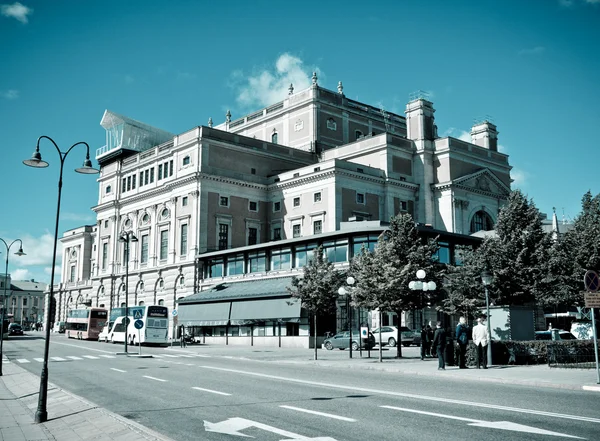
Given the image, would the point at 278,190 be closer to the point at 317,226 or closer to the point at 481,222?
the point at 317,226

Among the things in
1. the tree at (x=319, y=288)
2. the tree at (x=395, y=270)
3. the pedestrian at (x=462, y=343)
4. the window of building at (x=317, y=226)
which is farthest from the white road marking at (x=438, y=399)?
the window of building at (x=317, y=226)

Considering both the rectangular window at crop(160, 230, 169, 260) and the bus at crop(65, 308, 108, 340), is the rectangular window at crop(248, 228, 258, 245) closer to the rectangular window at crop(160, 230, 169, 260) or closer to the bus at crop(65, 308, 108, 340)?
the rectangular window at crop(160, 230, 169, 260)

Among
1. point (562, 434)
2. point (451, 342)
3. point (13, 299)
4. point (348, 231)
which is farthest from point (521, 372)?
point (13, 299)

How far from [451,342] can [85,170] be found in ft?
51.9

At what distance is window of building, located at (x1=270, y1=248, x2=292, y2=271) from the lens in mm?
55869

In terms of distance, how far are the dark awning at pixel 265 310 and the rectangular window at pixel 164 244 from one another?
2010 centimetres

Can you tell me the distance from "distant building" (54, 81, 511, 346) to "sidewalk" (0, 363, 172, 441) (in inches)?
1581

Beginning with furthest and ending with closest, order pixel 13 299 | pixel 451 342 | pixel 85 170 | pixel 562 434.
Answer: pixel 13 299, pixel 451 342, pixel 85 170, pixel 562 434

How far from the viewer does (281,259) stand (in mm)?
56656

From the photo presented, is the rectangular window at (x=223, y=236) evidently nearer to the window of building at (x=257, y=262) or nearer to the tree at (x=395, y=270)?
the window of building at (x=257, y=262)

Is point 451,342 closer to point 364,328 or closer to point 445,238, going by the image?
point 364,328

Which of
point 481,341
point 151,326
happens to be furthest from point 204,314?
point 481,341

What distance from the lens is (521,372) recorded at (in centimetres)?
2066

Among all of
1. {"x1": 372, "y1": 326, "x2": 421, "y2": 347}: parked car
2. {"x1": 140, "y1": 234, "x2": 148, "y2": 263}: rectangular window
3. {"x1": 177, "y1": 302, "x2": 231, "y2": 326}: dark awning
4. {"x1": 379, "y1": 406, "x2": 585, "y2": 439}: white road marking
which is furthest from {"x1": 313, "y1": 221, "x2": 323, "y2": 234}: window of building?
{"x1": 379, "y1": 406, "x2": 585, "y2": 439}: white road marking
